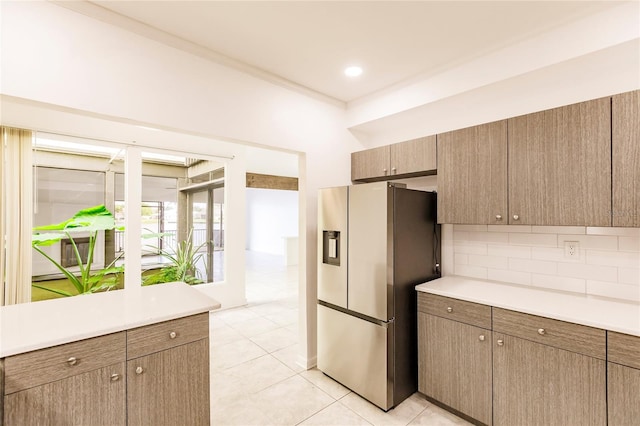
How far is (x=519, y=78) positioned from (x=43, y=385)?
3.21 meters

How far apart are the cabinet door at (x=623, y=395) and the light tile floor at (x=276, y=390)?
2.84 feet

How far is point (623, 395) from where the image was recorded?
1410mm

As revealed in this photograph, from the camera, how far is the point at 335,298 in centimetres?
247

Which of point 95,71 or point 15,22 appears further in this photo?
point 95,71

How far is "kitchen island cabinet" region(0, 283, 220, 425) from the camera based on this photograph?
1163mm

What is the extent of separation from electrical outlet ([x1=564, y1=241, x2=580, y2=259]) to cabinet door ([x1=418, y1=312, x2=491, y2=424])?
0.87m

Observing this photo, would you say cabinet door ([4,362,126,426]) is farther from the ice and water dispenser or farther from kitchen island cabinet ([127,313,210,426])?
the ice and water dispenser

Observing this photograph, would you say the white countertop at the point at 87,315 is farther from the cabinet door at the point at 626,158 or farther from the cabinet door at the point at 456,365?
the cabinet door at the point at 626,158

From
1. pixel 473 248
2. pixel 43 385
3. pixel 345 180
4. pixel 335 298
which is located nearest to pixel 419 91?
pixel 345 180

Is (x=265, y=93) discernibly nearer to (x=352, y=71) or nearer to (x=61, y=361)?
(x=352, y=71)

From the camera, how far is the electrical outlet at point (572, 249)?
2012 millimetres

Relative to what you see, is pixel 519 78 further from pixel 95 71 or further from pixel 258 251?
pixel 258 251

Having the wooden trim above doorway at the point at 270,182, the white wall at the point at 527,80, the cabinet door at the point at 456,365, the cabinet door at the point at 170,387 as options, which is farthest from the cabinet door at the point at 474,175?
the wooden trim above doorway at the point at 270,182

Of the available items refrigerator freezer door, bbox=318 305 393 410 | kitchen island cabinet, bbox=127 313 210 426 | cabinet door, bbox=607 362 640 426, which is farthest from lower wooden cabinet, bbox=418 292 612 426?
kitchen island cabinet, bbox=127 313 210 426
